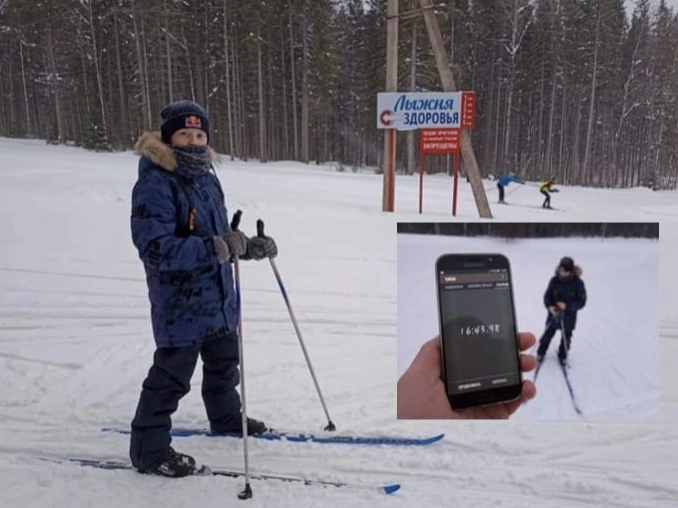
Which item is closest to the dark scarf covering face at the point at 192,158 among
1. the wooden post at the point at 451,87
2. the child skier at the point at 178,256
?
the child skier at the point at 178,256

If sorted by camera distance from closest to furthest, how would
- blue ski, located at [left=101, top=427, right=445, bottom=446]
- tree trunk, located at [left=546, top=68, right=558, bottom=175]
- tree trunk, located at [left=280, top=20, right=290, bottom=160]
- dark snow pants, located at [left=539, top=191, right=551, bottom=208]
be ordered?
blue ski, located at [left=101, top=427, right=445, bottom=446] < dark snow pants, located at [left=539, top=191, right=551, bottom=208] < tree trunk, located at [left=546, top=68, right=558, bottom=175] < tree trunk, located at [left=280, top=20, right=290, bottom=160]

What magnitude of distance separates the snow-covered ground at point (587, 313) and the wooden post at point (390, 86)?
1222 mm

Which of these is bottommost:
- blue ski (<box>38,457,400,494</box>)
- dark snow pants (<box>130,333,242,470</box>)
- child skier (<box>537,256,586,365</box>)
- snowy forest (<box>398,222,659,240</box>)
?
blue ski (<box>38,457,400,494</box>)

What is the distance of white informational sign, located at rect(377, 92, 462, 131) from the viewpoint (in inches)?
116

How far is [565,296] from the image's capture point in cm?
184

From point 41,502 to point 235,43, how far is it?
248 centimetres

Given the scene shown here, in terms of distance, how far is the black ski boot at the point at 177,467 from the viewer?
6.20 feet

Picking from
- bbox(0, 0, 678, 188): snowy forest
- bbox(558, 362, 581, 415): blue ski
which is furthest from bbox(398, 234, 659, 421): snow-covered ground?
bbox(0, 0, 678, 188): snowy forest

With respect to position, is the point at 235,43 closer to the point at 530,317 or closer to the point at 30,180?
the point at 30,180

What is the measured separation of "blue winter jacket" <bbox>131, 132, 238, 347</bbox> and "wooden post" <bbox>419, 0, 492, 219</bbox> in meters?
1.55

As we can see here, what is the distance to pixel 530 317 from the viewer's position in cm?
191

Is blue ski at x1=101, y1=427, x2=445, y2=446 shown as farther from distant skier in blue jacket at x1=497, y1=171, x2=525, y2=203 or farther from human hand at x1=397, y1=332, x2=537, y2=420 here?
distant skier in blue jacket at x1=497, y1=171, x2=525, y2=203

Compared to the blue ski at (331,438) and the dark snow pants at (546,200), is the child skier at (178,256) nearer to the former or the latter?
the blue ski at (331,438)

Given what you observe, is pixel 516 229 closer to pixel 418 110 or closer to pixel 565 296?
pixel 565 296
